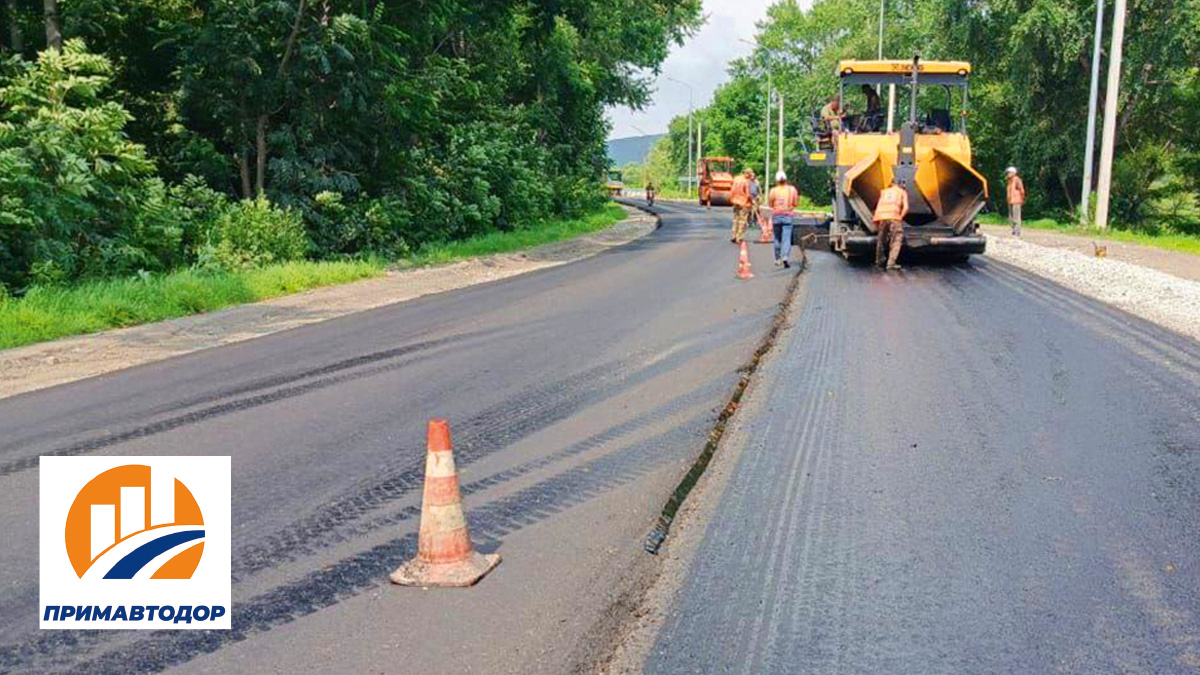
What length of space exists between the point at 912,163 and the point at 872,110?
2532 mm

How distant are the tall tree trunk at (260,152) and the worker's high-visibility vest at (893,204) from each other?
11847mm

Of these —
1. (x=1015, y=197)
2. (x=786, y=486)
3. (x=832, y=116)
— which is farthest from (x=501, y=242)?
(x=786, y=486)

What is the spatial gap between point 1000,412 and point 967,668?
4184 millimetres

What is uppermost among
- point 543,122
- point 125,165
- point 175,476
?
point 543,122

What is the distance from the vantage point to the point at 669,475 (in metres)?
6.02

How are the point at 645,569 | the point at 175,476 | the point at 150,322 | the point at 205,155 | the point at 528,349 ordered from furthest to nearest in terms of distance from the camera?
the point at 205,155, the point at 150,322, the point at 528,349, the point at 175,476, the point at 645,569

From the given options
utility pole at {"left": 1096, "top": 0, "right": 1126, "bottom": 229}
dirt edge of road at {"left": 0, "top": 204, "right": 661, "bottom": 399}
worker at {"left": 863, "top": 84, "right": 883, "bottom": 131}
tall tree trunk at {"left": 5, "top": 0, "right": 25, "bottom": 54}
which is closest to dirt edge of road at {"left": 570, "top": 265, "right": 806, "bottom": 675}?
dirt edge of road at {"left": 0, "top": 204, "right": 661, "bottom": 399}

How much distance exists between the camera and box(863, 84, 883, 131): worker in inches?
759

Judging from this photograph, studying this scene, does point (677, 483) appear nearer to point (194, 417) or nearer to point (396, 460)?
point (396, 460)

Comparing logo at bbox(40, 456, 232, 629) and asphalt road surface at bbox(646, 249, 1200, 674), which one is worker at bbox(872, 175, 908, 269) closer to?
asphalt road surface at bbox(646, 249, 1200, 674)

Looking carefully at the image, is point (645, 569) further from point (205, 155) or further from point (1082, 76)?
point (1082, 76)

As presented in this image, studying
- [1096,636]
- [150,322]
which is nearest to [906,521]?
[1096,636]

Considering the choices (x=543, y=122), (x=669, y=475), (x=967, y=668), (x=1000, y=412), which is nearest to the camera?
(x=967, y=668)

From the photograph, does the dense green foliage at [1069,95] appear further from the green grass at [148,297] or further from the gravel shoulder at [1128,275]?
the green grass at [148,297]
